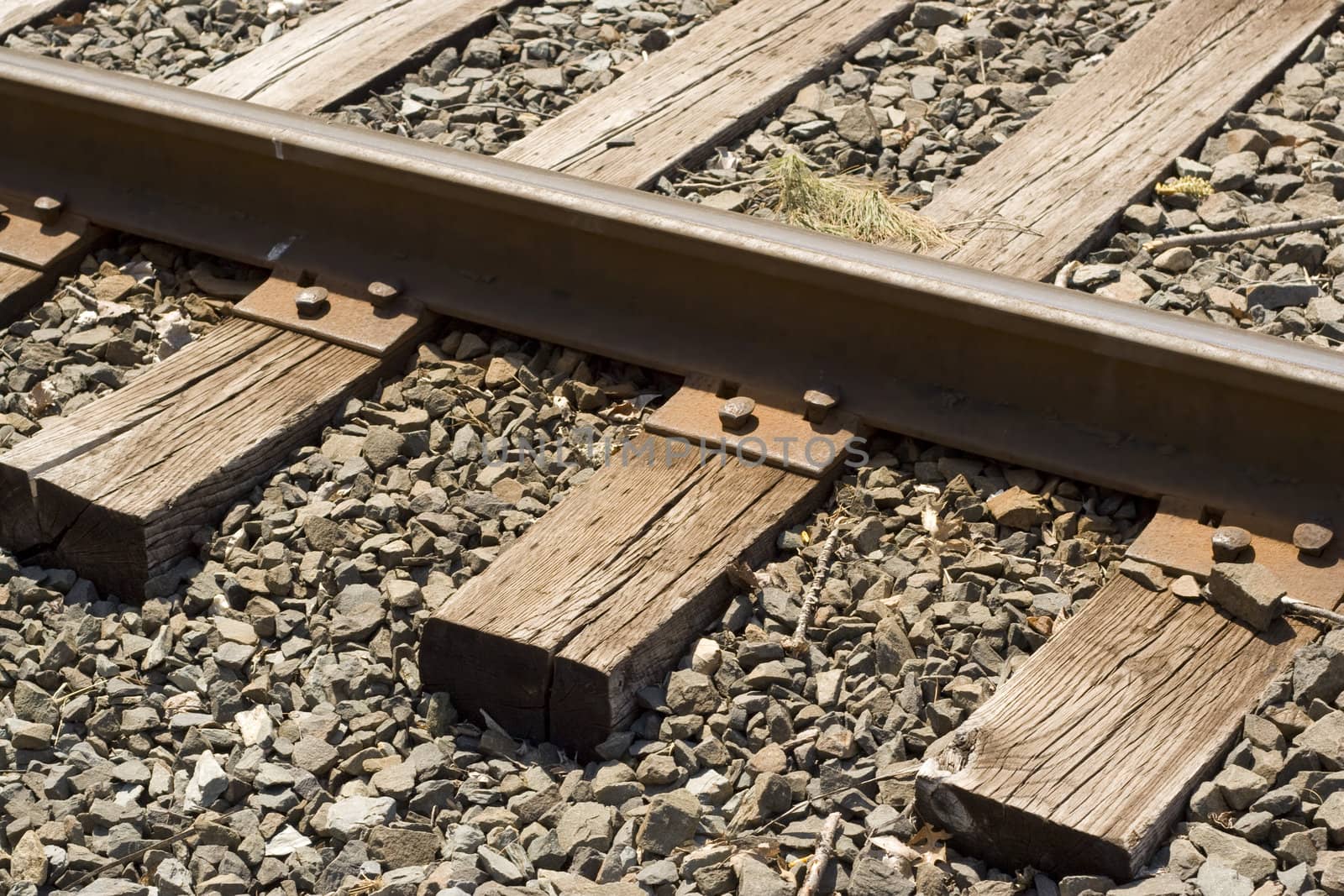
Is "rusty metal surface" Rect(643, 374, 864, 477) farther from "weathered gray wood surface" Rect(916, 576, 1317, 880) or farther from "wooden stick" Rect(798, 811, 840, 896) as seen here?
"wooden stick" Rect(798, 811, 840, 896)

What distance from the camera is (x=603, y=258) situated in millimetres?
4090

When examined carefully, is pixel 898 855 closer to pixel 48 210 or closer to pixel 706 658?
pixel 706 658

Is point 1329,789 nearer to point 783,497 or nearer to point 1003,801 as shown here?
point 1003,801

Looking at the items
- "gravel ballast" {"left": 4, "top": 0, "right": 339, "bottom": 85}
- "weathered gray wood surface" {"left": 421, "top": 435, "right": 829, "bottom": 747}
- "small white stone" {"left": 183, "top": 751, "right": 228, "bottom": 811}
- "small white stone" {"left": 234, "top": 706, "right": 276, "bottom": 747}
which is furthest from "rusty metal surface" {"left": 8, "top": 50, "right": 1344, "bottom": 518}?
"small white stone" {"left": 183, "top": 751, "right": 228, "bottom": 811}

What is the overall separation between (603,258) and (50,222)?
1.68 metres

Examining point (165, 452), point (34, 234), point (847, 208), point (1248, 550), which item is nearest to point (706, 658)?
point (1248, 550)

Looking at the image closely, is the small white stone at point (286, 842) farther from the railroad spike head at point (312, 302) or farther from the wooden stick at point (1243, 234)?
the wooden stick at point (1243, 234)

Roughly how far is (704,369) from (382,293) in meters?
0.82

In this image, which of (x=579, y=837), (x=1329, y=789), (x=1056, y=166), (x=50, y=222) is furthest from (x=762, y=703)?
(x=50, y=222)

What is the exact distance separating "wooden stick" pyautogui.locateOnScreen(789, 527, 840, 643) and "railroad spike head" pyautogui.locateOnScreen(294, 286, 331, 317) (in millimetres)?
1471

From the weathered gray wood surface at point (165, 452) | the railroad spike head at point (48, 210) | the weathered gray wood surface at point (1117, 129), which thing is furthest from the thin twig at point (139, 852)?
the railroad spike head at point (48, 210)

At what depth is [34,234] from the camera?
4766 millimetres

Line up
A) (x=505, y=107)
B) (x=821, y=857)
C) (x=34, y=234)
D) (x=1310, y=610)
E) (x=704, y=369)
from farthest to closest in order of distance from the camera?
(x=505, y=107), (x=34, y=234), (x=704, y=369), (x=1310, y=610), (x=821, y=857)

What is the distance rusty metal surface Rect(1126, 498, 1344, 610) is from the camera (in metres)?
3.18
